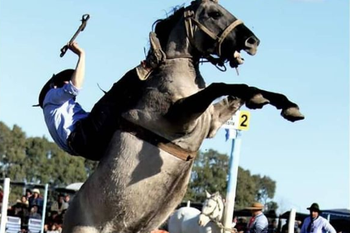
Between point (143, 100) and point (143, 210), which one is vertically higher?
point (143, 100)

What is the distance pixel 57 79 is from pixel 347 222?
43.7ft

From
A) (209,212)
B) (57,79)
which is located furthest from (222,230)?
(57,79)

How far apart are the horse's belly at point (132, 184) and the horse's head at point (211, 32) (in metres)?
0.75

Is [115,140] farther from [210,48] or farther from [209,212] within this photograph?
[209,212]

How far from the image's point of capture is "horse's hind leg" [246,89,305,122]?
18.2 feet

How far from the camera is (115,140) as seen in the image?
6.20 m

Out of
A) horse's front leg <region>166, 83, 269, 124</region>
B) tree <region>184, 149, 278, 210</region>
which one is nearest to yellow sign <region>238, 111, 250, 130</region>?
horse's front leg <region>166, 83, 269, 124</region>

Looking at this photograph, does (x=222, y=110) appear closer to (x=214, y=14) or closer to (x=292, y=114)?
(x=214, y=14)

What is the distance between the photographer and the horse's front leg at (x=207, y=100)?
5.70 meters

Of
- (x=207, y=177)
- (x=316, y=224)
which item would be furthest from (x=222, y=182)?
(x=316, y=224)

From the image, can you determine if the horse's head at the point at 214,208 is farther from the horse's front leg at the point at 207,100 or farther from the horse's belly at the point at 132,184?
the horse's front leg at the point at 207,100

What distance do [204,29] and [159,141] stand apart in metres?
0.83

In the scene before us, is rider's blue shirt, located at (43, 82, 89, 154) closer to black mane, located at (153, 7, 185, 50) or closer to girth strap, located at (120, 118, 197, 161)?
girth strap, located at (120, 118, 197, 161)

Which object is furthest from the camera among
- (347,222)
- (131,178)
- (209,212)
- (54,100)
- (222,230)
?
(347,222)
